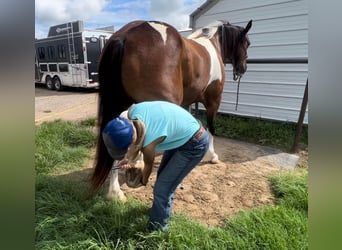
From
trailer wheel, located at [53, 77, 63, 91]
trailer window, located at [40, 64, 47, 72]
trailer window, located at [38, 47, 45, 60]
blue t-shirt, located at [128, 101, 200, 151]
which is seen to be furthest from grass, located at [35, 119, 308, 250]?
trailer window, located at [40, 64, 47, 72]

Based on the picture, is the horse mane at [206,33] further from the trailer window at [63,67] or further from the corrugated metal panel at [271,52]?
the trailer window at [63,67]

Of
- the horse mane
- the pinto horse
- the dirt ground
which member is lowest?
the dirt ground

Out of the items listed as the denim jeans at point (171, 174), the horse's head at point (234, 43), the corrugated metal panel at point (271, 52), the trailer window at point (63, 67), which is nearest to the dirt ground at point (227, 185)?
the denim jeans at point (171, 174)

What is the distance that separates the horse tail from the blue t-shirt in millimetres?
640

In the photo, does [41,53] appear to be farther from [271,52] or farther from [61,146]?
[271,52]

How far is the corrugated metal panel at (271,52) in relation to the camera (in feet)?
17.1

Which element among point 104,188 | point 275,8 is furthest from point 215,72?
point 275,8

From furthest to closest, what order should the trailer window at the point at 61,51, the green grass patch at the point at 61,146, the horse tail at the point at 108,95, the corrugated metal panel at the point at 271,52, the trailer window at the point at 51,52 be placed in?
1. the trailer window at the point at 51,52
2. the trailer window at the point at 61,51
3. the corrugated metal panel at the point at 271,52
4. the green grass patch at the point at 61,146
5. the horse tail at the point at 108,95

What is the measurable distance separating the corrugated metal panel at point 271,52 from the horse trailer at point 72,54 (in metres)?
6.11

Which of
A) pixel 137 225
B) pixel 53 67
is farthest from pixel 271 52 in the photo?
pixel 53 67

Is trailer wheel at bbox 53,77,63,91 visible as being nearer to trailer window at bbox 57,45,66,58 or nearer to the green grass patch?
trailer window at bbox 57,45,66,58

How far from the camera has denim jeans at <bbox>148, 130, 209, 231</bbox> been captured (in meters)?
1.90
